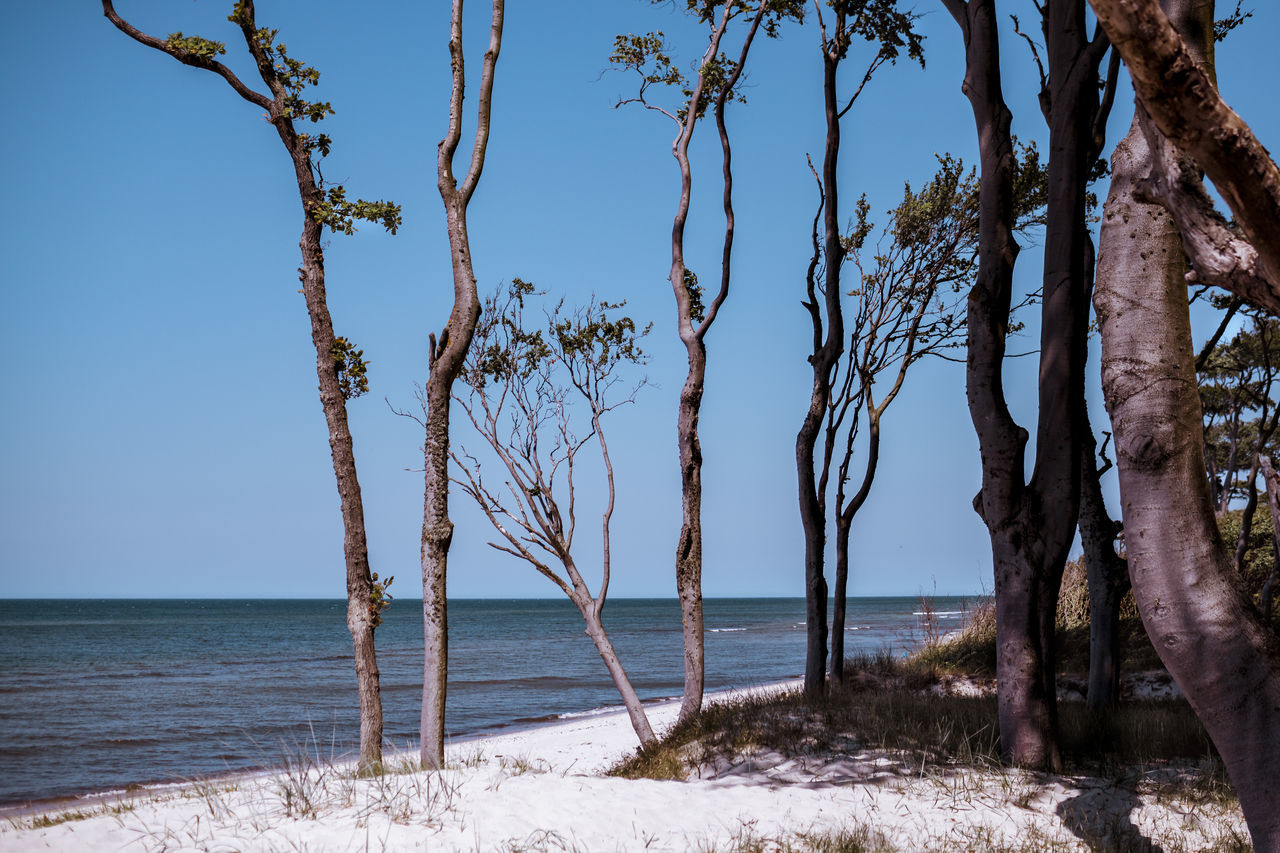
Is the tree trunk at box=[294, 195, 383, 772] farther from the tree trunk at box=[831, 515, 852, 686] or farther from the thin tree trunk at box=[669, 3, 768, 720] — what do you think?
the tree trunk at box=[831, 515, 852, 686]

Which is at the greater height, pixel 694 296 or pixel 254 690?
pixel 694 296

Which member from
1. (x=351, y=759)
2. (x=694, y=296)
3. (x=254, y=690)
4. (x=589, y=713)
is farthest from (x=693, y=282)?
(x=254, y=690)

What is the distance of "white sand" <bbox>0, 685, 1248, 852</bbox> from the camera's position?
4.87m

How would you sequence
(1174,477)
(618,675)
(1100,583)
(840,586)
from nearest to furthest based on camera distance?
(1174,477)
(1100,583)
(618,675)
(840,586)

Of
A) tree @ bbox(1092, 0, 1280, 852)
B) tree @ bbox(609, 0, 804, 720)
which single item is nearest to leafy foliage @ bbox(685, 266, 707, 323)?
tree @ bbox(609, 0, 804, 720)

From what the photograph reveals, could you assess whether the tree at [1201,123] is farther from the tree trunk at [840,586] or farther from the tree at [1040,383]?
the tree trunk at [840,586]

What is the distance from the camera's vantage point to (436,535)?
8164 mm

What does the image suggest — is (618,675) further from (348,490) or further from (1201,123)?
(1201,123)

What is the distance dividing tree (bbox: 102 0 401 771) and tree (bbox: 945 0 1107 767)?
5.71 metres

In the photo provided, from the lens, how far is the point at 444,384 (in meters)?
8.47

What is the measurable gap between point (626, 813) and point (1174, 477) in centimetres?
381

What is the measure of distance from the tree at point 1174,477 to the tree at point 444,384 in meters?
5.55

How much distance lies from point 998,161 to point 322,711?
23347 millimetres

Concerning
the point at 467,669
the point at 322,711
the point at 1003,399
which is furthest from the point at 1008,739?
the point at 467,669
